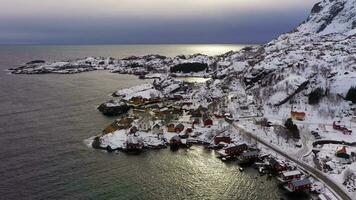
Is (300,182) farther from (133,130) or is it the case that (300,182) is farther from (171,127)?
(133,130)

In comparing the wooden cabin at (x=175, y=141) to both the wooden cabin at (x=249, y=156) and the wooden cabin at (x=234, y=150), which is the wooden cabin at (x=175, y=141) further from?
the wooden cabin at (x=249, y=156)

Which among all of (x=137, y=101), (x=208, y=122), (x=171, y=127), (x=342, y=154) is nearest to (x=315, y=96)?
(x=208, y=122)

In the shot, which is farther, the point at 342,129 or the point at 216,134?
the point at 216,134

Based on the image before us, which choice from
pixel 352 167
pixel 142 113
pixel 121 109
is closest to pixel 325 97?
pixel 352 167

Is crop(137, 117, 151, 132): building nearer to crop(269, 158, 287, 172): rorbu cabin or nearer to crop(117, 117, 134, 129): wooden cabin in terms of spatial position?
crop(117, 117, 134, 129): wooden cabin

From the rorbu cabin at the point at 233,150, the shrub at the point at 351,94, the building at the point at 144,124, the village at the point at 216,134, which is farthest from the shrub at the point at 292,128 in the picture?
the building at the point at 144,124

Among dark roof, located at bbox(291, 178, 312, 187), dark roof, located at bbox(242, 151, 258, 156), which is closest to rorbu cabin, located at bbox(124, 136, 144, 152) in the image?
dark roof, located at bbox(242, 151, 258, 156)

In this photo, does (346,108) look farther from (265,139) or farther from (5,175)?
(5,175)

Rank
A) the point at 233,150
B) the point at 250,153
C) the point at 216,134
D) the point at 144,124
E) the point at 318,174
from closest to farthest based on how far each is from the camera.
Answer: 1. the point at 318,174
2. the point at 250,153
3. the point at 233,150
4. the point at 216,134
5. the point at 144,124
